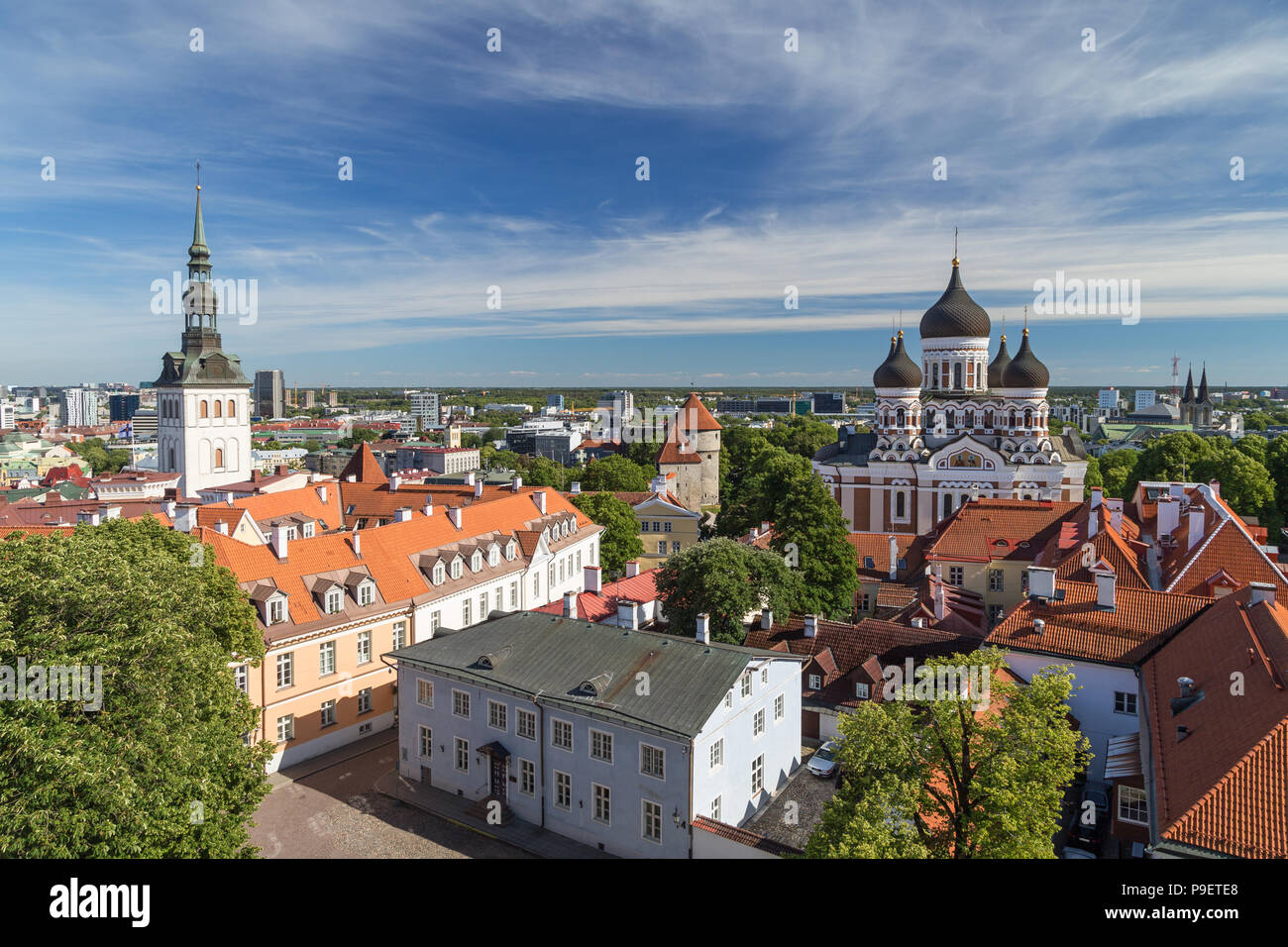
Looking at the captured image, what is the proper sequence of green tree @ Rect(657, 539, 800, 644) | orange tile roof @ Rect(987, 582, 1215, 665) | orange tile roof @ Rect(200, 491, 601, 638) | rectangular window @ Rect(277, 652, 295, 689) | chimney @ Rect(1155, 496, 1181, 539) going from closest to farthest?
orange tile roof @ Rect(987, 582, 1215, 665) < rectangular window @ Rect(277, 652, 295, 689) < orange tile roof @ Rect(200, 491, 601, 638) < green tree @ Rect(657, 539, 800, 644) < chimney @ Rect(1155, 496, 1181, 539)

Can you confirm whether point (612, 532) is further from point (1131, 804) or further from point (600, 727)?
point (1131, 804)

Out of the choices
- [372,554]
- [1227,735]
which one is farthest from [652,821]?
[372,554]

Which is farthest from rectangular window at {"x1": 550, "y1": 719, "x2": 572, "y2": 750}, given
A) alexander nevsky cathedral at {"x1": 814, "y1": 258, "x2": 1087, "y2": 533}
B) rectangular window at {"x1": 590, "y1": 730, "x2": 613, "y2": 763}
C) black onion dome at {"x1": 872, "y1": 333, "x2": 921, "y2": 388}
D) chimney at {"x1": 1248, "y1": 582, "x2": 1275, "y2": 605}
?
black onion dome at {"x1": 872, "y1": 333, "x2": 921, "y2": 388}

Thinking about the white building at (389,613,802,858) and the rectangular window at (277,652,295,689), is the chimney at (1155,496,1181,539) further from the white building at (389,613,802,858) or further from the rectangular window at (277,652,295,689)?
the rectangular window at (277,652,295,689)

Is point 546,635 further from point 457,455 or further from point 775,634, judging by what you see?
point 457,455
